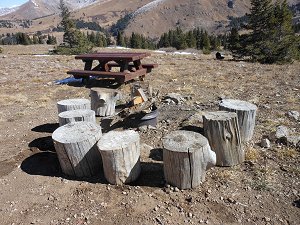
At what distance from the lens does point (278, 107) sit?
7984 mm

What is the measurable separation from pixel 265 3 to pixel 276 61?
3.91m

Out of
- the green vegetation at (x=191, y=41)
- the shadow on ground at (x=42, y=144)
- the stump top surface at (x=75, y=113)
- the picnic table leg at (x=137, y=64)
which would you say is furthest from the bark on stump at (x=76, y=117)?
the green vegetation at (x=191, y=41)

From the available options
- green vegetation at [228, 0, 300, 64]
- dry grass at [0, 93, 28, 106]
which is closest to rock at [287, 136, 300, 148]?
dry grass at [0, 93, 28, 106]

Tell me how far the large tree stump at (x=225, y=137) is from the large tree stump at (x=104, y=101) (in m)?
3.28

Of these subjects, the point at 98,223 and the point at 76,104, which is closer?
the point at 98,223

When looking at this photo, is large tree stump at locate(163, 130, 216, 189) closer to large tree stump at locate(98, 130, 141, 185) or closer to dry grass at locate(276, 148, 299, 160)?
large tree stump at locate(98, 130, 141, 185)

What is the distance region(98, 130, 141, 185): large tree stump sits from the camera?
442 centimetres

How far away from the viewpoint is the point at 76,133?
501 centimetres

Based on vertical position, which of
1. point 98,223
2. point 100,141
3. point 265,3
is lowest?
point 98,223

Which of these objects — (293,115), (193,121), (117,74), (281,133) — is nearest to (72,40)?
(117,74)

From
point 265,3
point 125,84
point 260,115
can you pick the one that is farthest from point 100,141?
point 265,3

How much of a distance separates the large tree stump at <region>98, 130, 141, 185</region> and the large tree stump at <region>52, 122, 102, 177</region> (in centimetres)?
28

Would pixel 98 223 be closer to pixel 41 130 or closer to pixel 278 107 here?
pixel 41 130

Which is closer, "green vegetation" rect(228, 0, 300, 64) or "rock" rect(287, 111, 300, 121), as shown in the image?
"rock" rect(287, 111, 300, 121)
